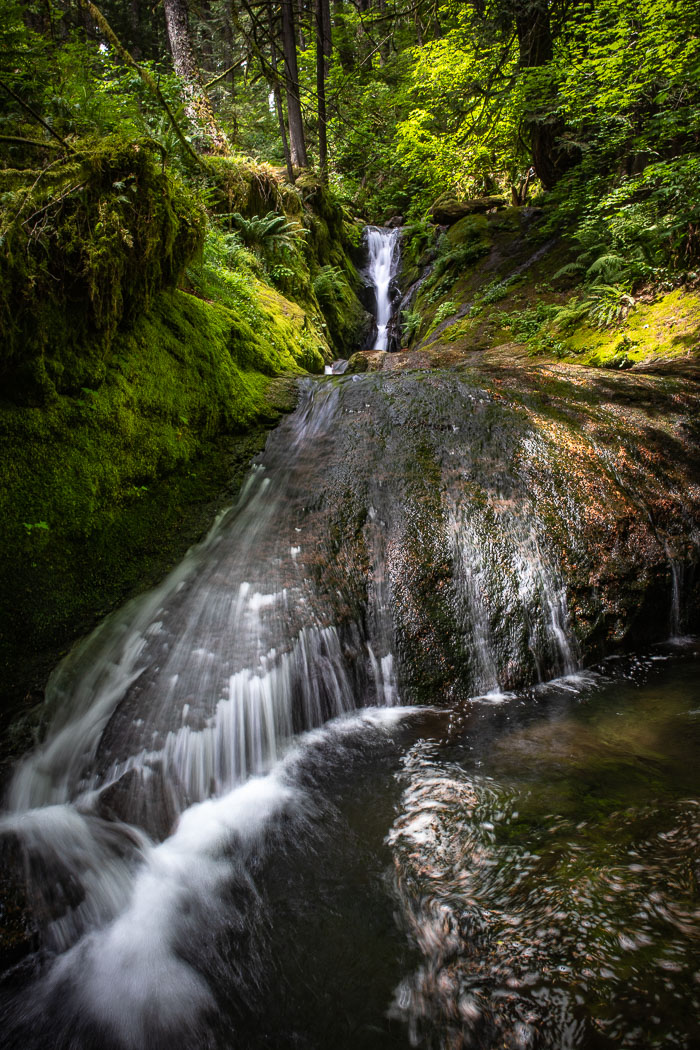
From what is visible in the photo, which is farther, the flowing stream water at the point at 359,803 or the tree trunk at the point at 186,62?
the tree trunk at the point at 186,62

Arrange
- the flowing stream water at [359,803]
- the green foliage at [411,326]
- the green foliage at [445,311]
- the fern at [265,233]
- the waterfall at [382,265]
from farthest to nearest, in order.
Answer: the waterfall at [382,265]
the green foliage at [411,326]
the green foliage at [445,311]
the fern at [265,233]
the flowing stream water at [359,803]

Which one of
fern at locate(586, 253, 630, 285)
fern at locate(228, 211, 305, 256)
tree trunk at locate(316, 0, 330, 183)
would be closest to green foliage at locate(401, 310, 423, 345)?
fern at locate(228, 211, 305, 256)

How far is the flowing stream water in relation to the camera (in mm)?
1607

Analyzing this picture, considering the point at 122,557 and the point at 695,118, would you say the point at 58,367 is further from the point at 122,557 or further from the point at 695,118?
the point at 695,118

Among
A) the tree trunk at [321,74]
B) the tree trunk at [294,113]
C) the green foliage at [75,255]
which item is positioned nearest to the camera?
the green foliage at [75,255]

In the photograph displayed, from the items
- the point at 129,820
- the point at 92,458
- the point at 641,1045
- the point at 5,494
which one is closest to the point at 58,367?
A: the point at 92,458

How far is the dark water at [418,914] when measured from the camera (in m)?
1.47

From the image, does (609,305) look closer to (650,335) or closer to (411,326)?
(650,335)

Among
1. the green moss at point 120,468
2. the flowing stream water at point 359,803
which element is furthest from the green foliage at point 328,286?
the flowing stream water at point 359,803

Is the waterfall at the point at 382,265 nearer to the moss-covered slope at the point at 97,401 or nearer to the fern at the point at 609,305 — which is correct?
the fern at the point at 609,305

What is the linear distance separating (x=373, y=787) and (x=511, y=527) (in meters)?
2.28

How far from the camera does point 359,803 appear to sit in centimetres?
257

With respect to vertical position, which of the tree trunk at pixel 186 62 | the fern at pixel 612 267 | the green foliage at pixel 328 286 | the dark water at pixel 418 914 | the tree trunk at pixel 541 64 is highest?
the tree trunk at pixel 186 62

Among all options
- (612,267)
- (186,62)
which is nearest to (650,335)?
(612,267)
